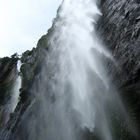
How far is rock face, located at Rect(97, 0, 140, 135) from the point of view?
2125 centimetres

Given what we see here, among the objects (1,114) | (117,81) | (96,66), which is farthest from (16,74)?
(117,81)

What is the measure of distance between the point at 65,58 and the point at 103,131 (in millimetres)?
12132

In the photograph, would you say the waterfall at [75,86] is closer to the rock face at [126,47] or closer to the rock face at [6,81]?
the rock face at [126,47]

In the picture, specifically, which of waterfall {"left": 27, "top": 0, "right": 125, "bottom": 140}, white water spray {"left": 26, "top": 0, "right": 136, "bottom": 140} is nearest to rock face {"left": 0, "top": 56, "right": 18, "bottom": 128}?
white water spray {"left": 26, "top": 0, "right": 136, "bottom": 140}

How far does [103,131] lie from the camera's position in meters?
24.4

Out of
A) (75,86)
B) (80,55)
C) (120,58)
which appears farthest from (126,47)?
(80,55)

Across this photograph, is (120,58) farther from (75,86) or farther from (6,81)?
(6,81)

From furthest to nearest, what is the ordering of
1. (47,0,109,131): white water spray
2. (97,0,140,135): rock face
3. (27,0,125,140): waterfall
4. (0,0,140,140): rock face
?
(47,0,109,131): white water spray < (27,0,125,140): waterfall < (0,0,140,140): rock face < (97,0,140,135): rock face

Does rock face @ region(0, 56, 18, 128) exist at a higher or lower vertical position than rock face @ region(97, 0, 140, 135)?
higher

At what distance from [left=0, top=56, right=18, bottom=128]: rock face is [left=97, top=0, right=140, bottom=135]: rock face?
28.3 metres

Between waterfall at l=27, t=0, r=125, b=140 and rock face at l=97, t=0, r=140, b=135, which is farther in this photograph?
waterfall at l=27, t=0, r=125, b=140

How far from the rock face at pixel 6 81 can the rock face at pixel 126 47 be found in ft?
92.8

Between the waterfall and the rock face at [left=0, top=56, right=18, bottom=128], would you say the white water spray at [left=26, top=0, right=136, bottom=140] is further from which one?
the rock face at [left=0, top=56, right=18, bottom=128]

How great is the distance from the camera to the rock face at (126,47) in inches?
837
